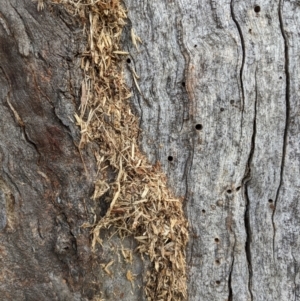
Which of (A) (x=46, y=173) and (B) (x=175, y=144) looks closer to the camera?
(A) (x=46, y=173)

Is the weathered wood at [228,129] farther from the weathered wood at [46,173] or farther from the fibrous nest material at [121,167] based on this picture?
the weathered wood at [46,173]

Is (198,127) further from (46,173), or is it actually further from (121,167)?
(46,173)

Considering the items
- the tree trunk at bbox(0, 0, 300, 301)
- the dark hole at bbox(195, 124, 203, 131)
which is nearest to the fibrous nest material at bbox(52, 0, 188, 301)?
the tree trunk at bbox(0, 0, 300, 301)

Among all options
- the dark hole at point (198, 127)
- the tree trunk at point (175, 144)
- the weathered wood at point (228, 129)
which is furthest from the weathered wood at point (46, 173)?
the dark hole at point (198, 127)

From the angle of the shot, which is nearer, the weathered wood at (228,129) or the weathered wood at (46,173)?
the weathered wood at (46,173)

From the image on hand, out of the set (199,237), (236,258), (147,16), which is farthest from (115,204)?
(147,16)

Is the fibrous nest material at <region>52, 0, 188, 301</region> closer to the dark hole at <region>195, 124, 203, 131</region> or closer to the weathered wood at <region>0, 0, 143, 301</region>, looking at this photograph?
the weathered wood at <region>0, 0, 143, 301</region>

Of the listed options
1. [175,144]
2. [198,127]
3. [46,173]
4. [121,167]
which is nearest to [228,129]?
[198,127]
